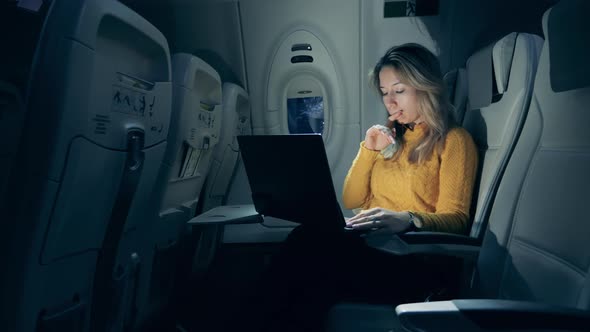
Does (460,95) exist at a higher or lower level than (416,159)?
higher

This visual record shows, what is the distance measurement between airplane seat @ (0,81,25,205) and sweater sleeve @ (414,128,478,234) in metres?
1.20

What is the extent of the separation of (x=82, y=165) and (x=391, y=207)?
120cm

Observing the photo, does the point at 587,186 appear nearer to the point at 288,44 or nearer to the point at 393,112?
the point at 393,112

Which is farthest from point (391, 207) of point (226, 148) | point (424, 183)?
point (226, 148)

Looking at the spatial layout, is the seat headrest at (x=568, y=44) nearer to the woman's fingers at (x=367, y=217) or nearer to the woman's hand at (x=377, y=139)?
the woman's fingers at (x=367, y=217)

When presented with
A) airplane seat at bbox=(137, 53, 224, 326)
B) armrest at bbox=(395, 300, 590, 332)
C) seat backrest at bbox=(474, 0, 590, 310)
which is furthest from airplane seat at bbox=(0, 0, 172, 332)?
seat backrest at bbox=(474, 0, 590, 310)

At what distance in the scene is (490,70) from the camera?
1.60 metres

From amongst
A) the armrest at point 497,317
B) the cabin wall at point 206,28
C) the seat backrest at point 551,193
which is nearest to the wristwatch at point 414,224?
the seat backrest at point 551,193

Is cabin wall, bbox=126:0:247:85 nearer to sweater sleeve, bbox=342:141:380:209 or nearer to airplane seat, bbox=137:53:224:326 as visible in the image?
airplane seat, bbox=137:53:224:326

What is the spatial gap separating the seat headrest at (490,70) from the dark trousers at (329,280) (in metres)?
0.73

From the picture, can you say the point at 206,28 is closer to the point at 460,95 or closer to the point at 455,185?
the point at 460,95

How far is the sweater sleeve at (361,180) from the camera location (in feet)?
6.43

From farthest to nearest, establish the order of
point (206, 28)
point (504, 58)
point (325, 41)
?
point (206, 28) < point (325, 41) < point (504, 58)

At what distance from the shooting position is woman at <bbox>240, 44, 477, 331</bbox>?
122 centimetres
